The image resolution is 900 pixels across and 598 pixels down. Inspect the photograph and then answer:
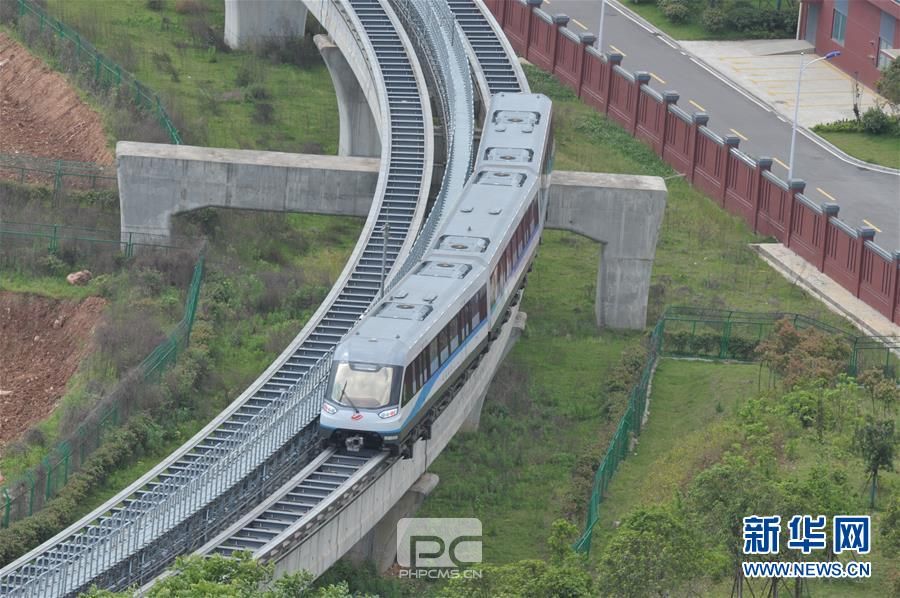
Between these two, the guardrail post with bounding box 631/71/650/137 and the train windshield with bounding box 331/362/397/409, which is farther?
the guardrail post with bounding box 631/71/650/137

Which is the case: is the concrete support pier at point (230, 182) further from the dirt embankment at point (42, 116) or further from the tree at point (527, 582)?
the tree at point (527, 582)

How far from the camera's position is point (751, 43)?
9969 centimetres

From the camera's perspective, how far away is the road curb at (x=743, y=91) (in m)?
86.1

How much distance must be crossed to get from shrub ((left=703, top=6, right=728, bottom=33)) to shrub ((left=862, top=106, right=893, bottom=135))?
12476mm

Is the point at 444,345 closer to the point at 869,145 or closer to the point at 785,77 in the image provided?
the point at 869,145

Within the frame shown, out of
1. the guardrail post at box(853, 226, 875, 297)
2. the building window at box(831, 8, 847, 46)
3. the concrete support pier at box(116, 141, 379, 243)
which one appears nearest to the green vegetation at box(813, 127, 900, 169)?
the building window at box(831, 8, 847, 46)

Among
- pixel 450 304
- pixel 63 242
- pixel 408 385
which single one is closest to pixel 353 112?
pixel 63 242

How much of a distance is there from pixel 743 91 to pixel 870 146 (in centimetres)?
710

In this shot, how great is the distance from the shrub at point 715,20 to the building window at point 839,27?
579 centimetres

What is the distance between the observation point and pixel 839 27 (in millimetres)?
96062

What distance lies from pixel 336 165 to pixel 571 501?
60.5 ft

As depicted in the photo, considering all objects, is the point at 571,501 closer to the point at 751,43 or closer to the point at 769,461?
the point at 769,461

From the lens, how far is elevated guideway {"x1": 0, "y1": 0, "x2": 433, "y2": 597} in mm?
48906

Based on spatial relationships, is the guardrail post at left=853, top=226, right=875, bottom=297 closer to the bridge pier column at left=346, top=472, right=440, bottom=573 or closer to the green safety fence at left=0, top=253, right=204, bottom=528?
the green safety fence at left=0, top=253, right=204, bottom=528
